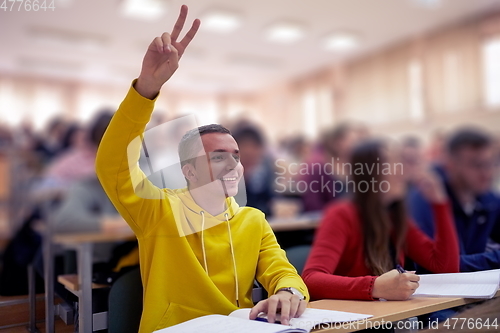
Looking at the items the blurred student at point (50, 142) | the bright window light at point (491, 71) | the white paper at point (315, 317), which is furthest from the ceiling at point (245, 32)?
the white paper at point (315, 317)

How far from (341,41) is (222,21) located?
1761mm

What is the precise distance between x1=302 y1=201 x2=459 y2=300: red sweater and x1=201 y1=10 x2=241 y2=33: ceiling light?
11.8ft

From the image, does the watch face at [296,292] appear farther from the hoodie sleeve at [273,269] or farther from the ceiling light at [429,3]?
the ceiling light at [429,3]

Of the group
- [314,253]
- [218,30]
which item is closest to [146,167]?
[314,253]

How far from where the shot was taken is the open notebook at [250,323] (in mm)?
580

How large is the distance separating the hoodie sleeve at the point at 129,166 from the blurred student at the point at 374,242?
0.32 metres

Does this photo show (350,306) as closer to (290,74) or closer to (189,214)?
(189,214)

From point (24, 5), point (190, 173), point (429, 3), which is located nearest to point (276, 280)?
point (190, 173)

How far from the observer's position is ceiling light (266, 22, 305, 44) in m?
4.87

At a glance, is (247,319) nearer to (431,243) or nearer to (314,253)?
(314,253)

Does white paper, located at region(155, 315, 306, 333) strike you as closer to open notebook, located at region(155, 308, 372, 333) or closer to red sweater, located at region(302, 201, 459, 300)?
open notebook, located at region(155, 308, 372, 333)

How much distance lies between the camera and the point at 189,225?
73 cm

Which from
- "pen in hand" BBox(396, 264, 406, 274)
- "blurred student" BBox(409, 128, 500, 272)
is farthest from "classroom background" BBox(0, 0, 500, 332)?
"pen in hand" BBox(396, 264, 406, 274)

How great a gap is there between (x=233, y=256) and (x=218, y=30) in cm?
430
